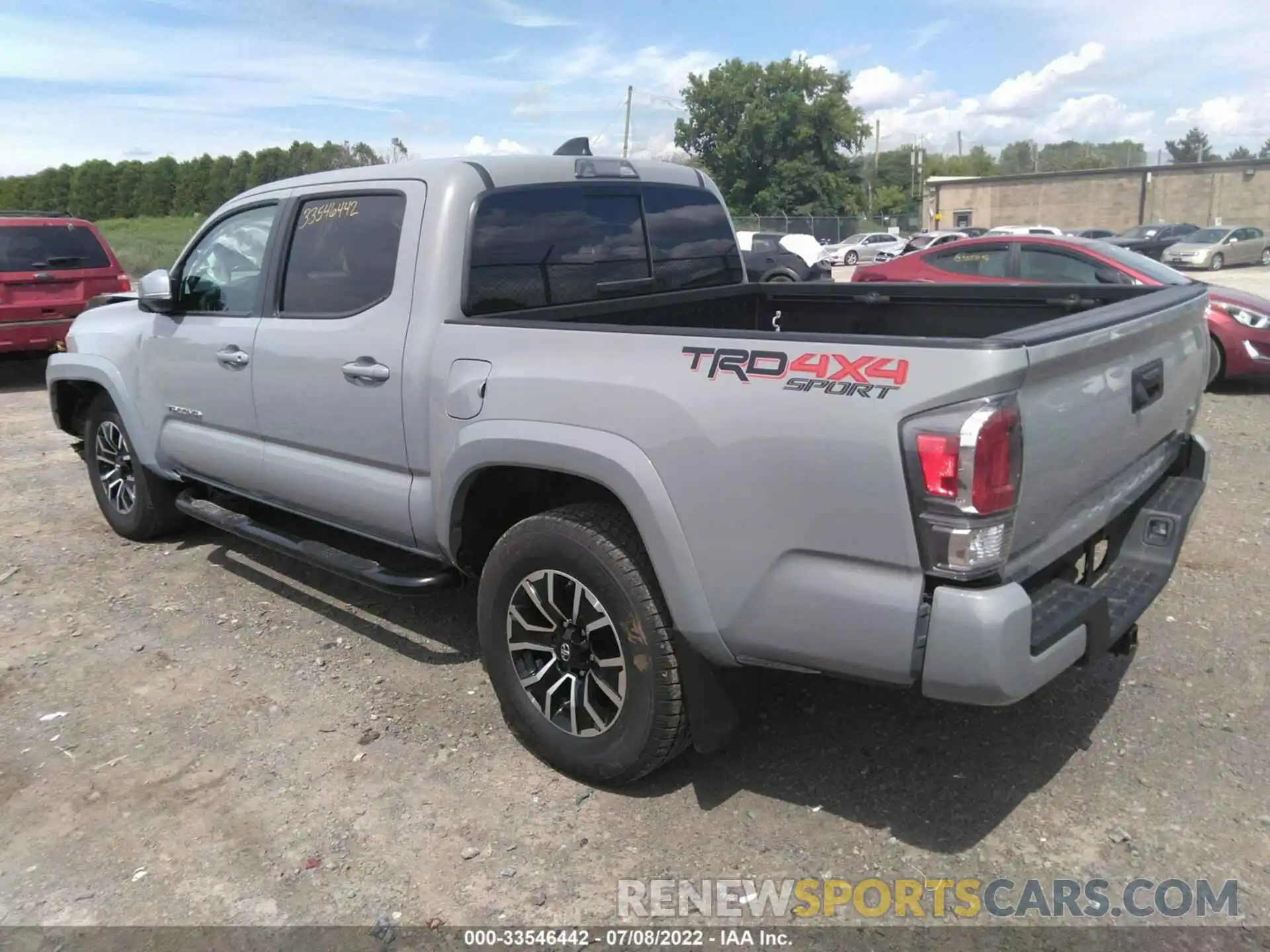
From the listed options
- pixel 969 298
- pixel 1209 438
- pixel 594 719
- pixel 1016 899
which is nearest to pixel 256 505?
pixel 594 719

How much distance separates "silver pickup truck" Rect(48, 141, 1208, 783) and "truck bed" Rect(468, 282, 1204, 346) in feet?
0.05

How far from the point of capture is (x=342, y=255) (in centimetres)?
389

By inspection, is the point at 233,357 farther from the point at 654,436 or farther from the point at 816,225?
the point at 816,225

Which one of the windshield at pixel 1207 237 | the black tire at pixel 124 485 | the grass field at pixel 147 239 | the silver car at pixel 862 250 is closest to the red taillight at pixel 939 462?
the black tire at pixel 124 485

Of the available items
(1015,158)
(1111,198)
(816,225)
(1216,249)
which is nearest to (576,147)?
(1216,249)

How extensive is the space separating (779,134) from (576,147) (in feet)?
230

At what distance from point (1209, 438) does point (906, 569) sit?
6318mm

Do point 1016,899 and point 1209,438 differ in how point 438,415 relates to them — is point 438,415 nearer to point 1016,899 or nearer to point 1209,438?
point 1016,899

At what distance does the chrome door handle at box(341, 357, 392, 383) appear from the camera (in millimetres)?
3570

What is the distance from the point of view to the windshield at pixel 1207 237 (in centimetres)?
3416

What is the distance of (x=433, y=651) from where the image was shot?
14.0ft

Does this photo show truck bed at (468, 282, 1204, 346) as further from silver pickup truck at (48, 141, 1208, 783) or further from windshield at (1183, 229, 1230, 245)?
windshield at (1183, 229, 1230, 245)

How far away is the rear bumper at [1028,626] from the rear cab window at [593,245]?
2000mm

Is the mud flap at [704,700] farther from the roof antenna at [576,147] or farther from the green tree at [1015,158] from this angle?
the green tree at [1015,158]
